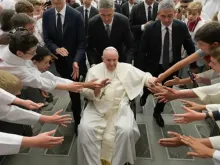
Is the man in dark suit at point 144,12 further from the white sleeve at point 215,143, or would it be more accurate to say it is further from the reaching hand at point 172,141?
the white sleeve at point 215,143

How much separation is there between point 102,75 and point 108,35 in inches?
27.5

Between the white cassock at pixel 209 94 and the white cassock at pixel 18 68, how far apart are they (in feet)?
5.69

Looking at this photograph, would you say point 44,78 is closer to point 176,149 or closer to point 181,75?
point 176,149

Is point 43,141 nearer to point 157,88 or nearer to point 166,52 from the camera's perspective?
point 157,88

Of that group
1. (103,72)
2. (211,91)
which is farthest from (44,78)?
(211,91)

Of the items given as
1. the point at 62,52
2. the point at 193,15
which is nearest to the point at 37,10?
the point at 62,52

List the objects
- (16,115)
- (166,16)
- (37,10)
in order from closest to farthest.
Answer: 1. (16,115)
2. (166,16)
3. (37,10)

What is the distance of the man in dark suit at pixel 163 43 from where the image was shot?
3659 millimetres

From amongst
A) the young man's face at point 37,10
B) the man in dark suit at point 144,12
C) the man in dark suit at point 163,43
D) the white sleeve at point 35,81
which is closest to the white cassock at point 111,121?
the man in dark suit at point 163,43

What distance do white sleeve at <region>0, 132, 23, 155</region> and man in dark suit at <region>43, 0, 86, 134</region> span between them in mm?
1791

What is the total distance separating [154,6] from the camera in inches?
205

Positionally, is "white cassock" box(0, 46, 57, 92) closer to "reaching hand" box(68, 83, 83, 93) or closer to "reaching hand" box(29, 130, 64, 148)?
"reaching hand" box(68, 83, 83, 93)

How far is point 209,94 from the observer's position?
2.72m

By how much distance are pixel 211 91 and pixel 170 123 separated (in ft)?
5.13
